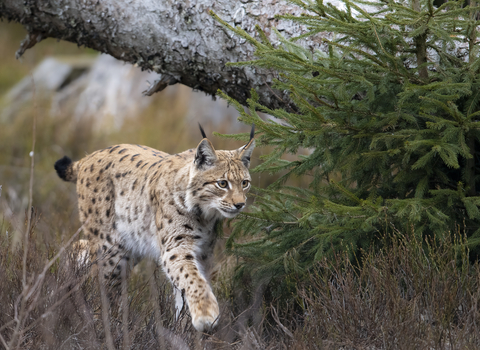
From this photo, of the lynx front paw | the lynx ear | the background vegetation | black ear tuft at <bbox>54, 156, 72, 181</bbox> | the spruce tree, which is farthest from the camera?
black ear tuft at <bbox>54, 156, 72, 181</bbox>

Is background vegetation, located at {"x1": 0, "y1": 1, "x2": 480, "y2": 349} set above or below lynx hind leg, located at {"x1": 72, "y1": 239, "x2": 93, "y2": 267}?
above

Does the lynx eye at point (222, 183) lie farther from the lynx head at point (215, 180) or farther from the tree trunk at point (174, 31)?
the tree trunk at point (174, 31)

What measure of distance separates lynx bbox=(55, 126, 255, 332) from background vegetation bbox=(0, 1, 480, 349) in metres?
0.22

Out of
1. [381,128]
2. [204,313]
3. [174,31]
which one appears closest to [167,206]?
[204,313]

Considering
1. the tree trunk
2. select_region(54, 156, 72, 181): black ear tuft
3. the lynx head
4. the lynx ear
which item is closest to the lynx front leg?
the lynx head

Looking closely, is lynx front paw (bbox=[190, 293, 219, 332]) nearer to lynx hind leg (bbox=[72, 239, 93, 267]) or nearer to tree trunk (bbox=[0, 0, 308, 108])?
lynx hind leg (bbox=[72, 239, 93, 267])

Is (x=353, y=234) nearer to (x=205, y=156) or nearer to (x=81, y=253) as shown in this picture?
(x=205, y=156)

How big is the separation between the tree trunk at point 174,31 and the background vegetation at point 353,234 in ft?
2.43

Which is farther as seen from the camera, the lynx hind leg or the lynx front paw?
the lynx hind leg

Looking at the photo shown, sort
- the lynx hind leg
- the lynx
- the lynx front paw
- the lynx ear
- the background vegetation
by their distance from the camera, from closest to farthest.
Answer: the background vegetation → the lynx front paw → the lynx hind leg → the lynx → the lynx ear

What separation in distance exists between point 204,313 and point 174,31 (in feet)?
8.83

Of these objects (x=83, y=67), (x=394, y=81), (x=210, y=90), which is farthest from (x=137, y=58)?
(x=83, y=67)

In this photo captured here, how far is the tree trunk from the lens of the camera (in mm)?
4656

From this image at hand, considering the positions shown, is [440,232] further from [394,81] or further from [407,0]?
[407,0]
